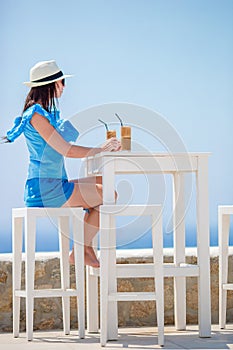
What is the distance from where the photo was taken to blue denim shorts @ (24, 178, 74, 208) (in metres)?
4.20

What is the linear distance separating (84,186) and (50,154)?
0.22 meters

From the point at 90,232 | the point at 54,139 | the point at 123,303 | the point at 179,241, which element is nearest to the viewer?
the point at 54,139

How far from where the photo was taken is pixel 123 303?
4.54 m

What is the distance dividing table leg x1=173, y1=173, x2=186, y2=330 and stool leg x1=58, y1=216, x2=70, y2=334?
54 centimetres

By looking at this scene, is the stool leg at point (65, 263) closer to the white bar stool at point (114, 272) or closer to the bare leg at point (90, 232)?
the bare leg at point (90, 232)

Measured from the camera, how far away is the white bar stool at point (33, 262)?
3.95 metres

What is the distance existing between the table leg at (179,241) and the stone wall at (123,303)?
0.65ft

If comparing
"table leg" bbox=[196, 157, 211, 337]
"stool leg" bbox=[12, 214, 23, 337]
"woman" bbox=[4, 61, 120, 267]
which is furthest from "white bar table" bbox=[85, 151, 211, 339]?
"stool leg" bbox=[12, 214, 23, 337]

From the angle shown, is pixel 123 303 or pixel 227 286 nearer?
pixel 227 286

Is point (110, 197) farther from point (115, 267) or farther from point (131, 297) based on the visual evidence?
point (131, 297)

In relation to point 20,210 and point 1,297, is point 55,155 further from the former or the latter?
point 1,297

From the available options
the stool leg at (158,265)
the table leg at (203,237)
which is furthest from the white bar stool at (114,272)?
the table leg at (203,237)

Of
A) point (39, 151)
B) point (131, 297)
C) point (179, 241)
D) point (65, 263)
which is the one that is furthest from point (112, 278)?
point (39, 151)

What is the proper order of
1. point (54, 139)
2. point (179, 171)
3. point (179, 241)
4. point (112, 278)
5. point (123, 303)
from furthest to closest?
point (123, 303)
point (179, 241)
point (54, 139)
point (179, 171)
point (112, 278)
